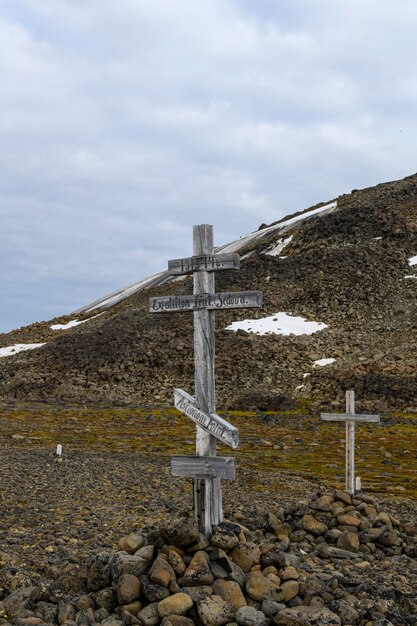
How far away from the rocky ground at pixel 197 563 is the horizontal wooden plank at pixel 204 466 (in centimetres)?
76

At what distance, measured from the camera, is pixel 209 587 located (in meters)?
8.96

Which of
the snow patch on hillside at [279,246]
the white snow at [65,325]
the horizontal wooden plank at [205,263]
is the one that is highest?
the snow patch on hillside at [279,246]

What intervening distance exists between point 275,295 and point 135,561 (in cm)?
4991

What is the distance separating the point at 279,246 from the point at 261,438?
46850mm

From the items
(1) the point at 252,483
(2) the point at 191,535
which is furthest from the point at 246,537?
(1) the point at 252,483

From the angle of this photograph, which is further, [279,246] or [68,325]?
[68,325]

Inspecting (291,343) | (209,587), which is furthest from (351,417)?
(291,343)

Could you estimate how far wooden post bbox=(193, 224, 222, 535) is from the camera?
1032 centimetres

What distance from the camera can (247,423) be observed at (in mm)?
34531

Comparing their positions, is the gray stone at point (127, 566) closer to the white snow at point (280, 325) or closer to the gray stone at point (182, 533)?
the gray stone at point (182, 533)

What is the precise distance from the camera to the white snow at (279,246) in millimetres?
72769

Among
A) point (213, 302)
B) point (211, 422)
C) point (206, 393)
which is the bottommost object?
point (211, 422)

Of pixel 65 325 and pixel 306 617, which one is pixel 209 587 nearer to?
pixel 306 617

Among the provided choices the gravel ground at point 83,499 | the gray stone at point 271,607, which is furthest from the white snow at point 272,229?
the gray stone at point 271,607
